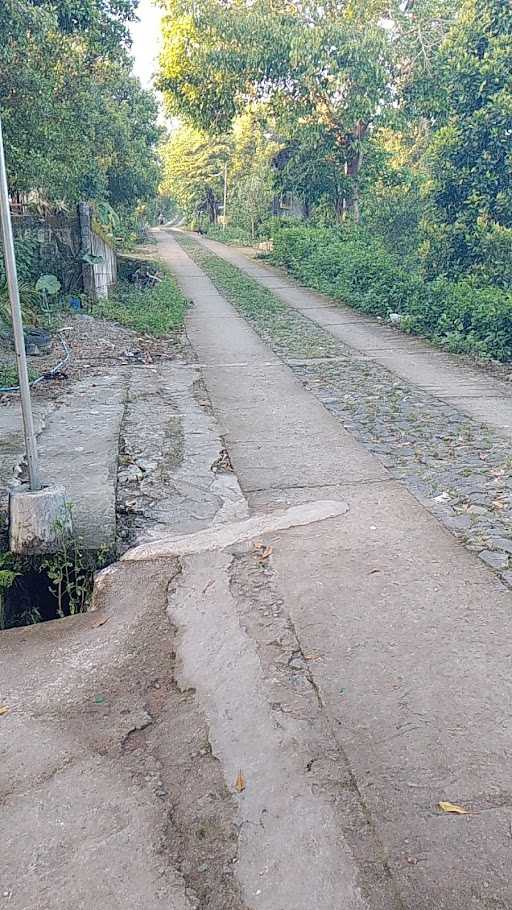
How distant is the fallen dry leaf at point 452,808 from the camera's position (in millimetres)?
2150

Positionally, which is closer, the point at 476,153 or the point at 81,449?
the point at 81,449

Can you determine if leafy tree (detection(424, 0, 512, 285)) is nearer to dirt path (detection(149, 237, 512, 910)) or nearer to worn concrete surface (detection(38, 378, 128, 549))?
worn concrete surface (detection(38, 378, 128, 549))

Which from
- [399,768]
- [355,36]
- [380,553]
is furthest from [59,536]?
[355,36]

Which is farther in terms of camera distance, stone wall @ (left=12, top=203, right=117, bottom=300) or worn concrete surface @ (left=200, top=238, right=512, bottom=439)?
stone wall @ (left=12, top=203, right=117, bottom=300)

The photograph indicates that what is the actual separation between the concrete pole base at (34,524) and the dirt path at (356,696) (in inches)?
26.0

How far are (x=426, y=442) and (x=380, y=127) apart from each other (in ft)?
56.5

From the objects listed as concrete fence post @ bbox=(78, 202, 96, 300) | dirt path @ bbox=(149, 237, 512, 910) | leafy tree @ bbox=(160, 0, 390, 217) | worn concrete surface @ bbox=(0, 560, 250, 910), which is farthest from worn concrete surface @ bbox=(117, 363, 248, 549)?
leafy tree @ bbox=(160, 0, 390, 217)

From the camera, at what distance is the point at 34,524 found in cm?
384

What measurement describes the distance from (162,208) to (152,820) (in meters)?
77.7

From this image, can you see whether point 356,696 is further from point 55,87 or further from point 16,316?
point 55,87

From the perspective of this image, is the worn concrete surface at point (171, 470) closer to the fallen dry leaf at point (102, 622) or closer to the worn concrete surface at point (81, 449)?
the worn concrete surface at point (81, 449)

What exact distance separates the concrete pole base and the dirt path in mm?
662

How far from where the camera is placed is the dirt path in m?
1.99

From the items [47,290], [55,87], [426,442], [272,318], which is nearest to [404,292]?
[272,318]
